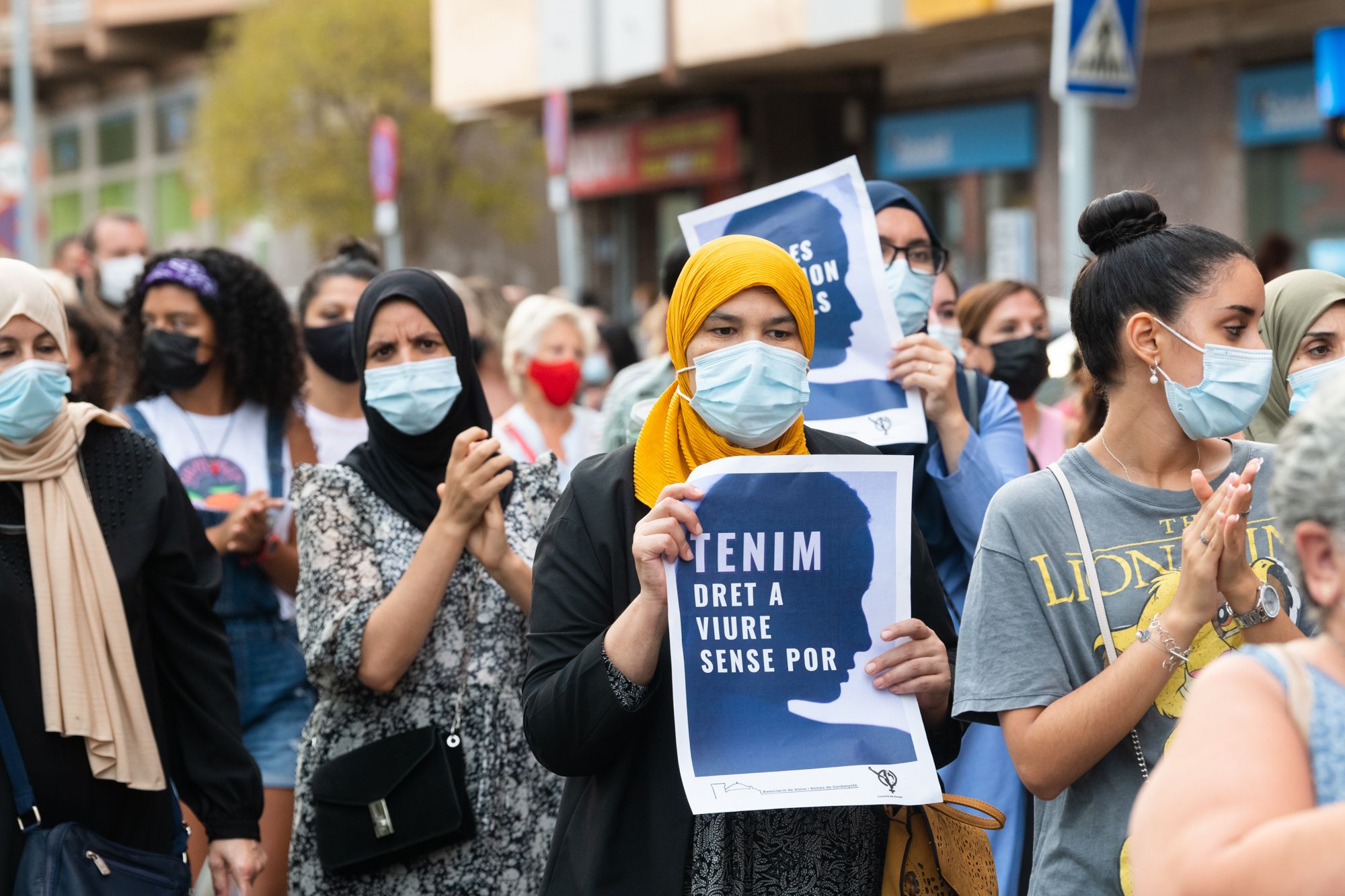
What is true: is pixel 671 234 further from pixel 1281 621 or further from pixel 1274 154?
pixel 1281 621

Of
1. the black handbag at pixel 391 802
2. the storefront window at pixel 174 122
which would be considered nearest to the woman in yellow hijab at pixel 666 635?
the black handbag at pixel 391 802

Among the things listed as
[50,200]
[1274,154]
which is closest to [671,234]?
[1274,154]

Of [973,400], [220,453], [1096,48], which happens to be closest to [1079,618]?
[973,400]

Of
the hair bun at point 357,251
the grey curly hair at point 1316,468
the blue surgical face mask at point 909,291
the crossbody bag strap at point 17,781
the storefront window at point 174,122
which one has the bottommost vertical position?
the crossbody bag strap at point 17,781

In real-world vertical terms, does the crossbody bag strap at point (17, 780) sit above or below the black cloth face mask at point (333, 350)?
below

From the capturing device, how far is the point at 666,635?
2893 mm

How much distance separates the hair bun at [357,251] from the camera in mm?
6227

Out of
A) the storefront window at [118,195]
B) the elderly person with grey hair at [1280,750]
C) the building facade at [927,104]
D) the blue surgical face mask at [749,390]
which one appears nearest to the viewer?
the elderly person with grey hair at [1280,750]

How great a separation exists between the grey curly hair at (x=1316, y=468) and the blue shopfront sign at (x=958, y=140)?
15.3m

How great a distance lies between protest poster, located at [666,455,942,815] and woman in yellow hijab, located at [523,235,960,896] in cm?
5

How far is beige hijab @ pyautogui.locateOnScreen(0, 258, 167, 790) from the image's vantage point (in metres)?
3.38

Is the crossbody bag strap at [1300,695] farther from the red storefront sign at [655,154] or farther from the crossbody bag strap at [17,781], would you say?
the red storefront sign at [655,154]

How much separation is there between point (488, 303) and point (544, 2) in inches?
512

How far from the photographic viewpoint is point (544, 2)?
20.1 meters
